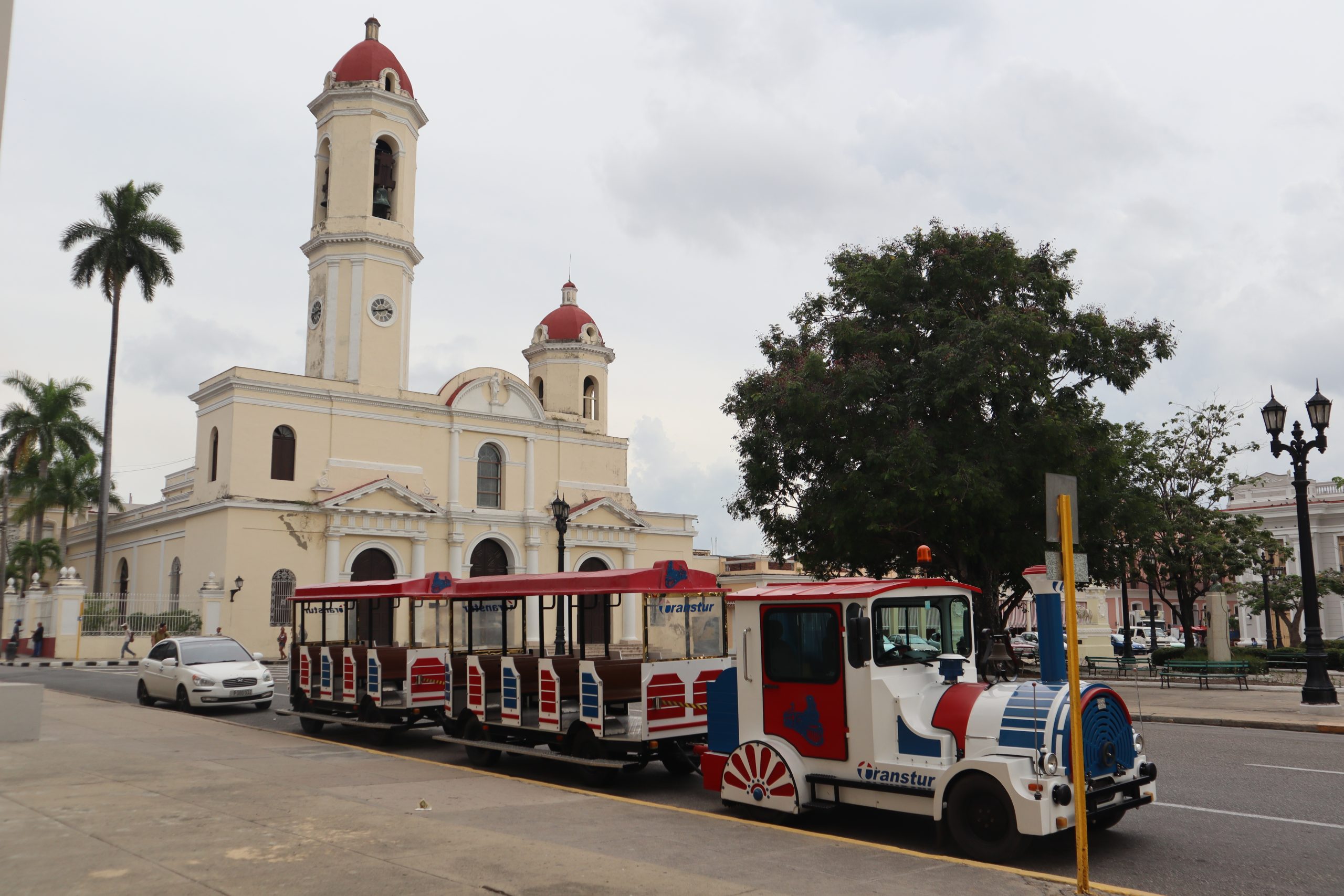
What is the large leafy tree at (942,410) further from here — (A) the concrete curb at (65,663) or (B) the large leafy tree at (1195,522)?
(A) the concrete curb at (65,663)

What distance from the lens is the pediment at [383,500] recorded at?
133 feet

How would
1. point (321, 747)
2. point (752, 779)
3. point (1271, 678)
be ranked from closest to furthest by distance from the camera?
point (752, 779), point (321, 747), point (1271, 678)

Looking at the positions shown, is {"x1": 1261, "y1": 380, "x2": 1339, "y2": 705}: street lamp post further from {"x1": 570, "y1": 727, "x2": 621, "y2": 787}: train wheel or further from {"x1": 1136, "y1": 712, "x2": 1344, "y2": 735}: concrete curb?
{"x1": 570, "y1": 727, "x2": 621, "y2": 787}: train wheel

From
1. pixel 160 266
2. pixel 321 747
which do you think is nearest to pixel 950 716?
Result: pixel 321 747

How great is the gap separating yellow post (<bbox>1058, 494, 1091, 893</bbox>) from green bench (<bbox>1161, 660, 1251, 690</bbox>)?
19.2 metres

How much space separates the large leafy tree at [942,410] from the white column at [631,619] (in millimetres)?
10041

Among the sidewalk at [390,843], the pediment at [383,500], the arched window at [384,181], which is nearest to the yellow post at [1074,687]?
the sidewalk at [390,843]

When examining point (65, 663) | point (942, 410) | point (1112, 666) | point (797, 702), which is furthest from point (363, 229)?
point (797, 702)

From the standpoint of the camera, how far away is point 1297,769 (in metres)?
11.6

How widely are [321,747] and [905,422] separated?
1302 cm

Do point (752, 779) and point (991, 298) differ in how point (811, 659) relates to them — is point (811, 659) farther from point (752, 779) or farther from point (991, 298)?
A: point (991, 298)

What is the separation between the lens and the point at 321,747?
14.3 m

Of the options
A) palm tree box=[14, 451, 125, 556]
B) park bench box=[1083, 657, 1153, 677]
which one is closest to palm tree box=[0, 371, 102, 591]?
palm tree box=[14, 451, 125, 556]

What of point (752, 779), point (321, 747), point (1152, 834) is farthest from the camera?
point (321, 747)
